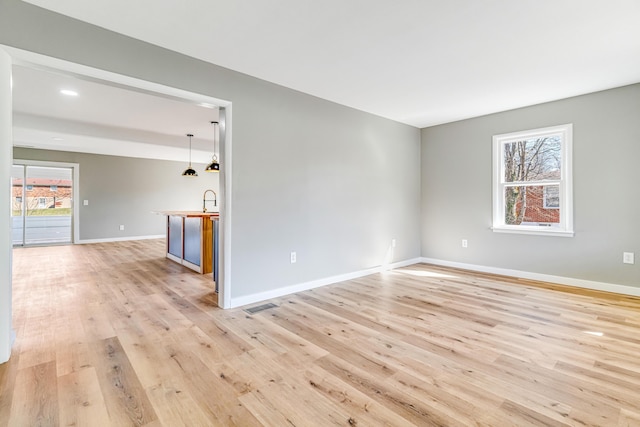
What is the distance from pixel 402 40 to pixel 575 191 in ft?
9.97

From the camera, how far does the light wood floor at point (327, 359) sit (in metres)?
1.49

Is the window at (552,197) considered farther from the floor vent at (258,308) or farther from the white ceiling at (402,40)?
the floor vent at (258,308)

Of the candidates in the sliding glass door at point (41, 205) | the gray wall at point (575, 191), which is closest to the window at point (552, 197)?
the gray wall at point (575, 191)

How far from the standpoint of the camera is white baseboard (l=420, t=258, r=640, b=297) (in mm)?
3374

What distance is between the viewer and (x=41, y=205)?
718 centimetres

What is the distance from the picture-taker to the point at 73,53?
213cm

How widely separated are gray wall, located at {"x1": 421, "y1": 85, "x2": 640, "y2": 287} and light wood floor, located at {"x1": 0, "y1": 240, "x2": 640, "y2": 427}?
0.60m

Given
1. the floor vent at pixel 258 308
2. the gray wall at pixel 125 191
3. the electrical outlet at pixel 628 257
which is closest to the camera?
the floor vent at pixel 258 308

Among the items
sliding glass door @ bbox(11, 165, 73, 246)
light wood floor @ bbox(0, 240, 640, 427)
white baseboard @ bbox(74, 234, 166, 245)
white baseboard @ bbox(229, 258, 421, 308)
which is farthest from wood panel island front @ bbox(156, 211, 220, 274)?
sliding glass door @ bbox(11, 165, 73, 246)

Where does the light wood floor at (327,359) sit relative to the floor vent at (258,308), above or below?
below

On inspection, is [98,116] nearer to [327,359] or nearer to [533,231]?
[327,359]

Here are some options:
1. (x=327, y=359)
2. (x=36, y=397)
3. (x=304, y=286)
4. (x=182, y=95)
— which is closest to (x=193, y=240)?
(x=304, y=286)

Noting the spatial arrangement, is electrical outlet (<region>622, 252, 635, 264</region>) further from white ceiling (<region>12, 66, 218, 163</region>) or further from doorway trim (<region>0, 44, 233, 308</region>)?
white ceiling (<region>12, 66, 218, 163</region>)

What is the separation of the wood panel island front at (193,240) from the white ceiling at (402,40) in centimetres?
222
